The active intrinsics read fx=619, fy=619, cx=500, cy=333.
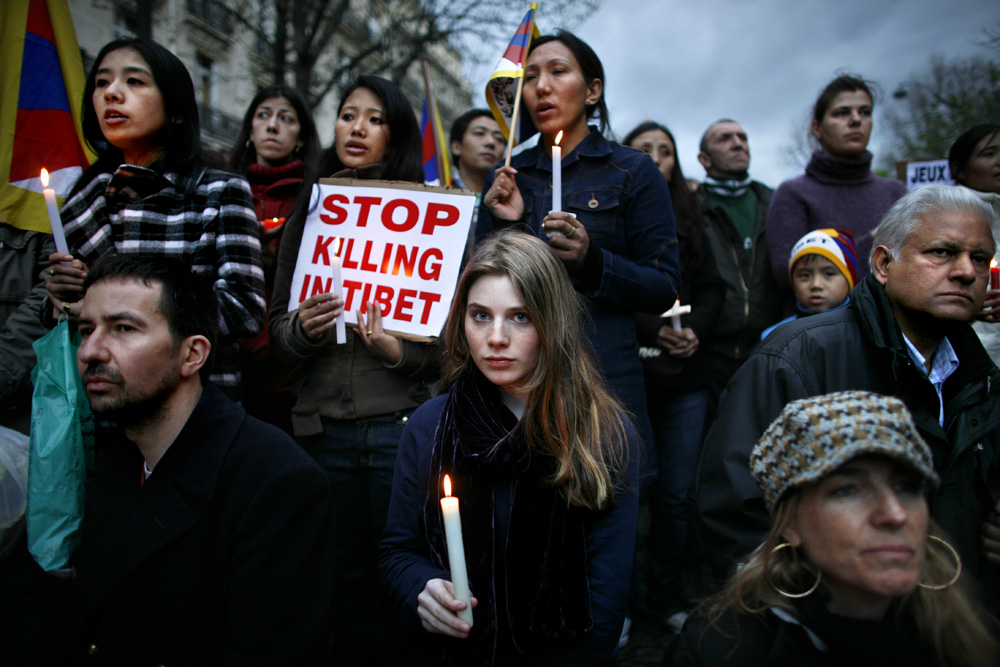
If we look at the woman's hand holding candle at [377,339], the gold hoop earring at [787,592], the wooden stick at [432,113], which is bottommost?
the gold hoop earring at [787,592]

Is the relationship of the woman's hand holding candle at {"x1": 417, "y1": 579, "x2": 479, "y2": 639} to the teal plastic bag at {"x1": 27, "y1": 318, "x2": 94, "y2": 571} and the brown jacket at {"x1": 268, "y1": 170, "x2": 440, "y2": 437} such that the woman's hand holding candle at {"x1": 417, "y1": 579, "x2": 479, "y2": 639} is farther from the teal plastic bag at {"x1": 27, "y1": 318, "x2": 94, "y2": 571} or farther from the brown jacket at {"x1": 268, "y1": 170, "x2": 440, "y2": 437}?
the teal plastic bag at {"x1": 27, "y1": 318, "x2": 94, "y2": 571}

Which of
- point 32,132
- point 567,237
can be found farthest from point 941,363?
point 32,132

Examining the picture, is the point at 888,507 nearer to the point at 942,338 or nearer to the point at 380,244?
the point at 942,338

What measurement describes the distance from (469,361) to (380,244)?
101cm

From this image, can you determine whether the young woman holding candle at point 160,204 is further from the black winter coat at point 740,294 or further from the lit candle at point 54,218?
the black winter coat at point 740,294

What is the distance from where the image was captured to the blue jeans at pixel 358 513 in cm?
264

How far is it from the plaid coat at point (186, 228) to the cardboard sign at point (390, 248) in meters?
0.40

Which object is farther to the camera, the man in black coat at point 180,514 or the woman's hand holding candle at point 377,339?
the woman's hand holding candle at point 377,339

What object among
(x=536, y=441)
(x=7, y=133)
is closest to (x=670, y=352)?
(x=536, y=441)

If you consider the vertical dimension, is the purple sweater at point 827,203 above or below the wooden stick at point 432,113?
below

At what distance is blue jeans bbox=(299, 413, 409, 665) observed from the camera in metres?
2.64

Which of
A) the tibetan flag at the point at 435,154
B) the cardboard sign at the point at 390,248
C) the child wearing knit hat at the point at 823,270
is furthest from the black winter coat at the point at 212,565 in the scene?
the tibetan flag at the point at 435,154

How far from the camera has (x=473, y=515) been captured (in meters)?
1.90

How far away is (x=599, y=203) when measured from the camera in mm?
2623
